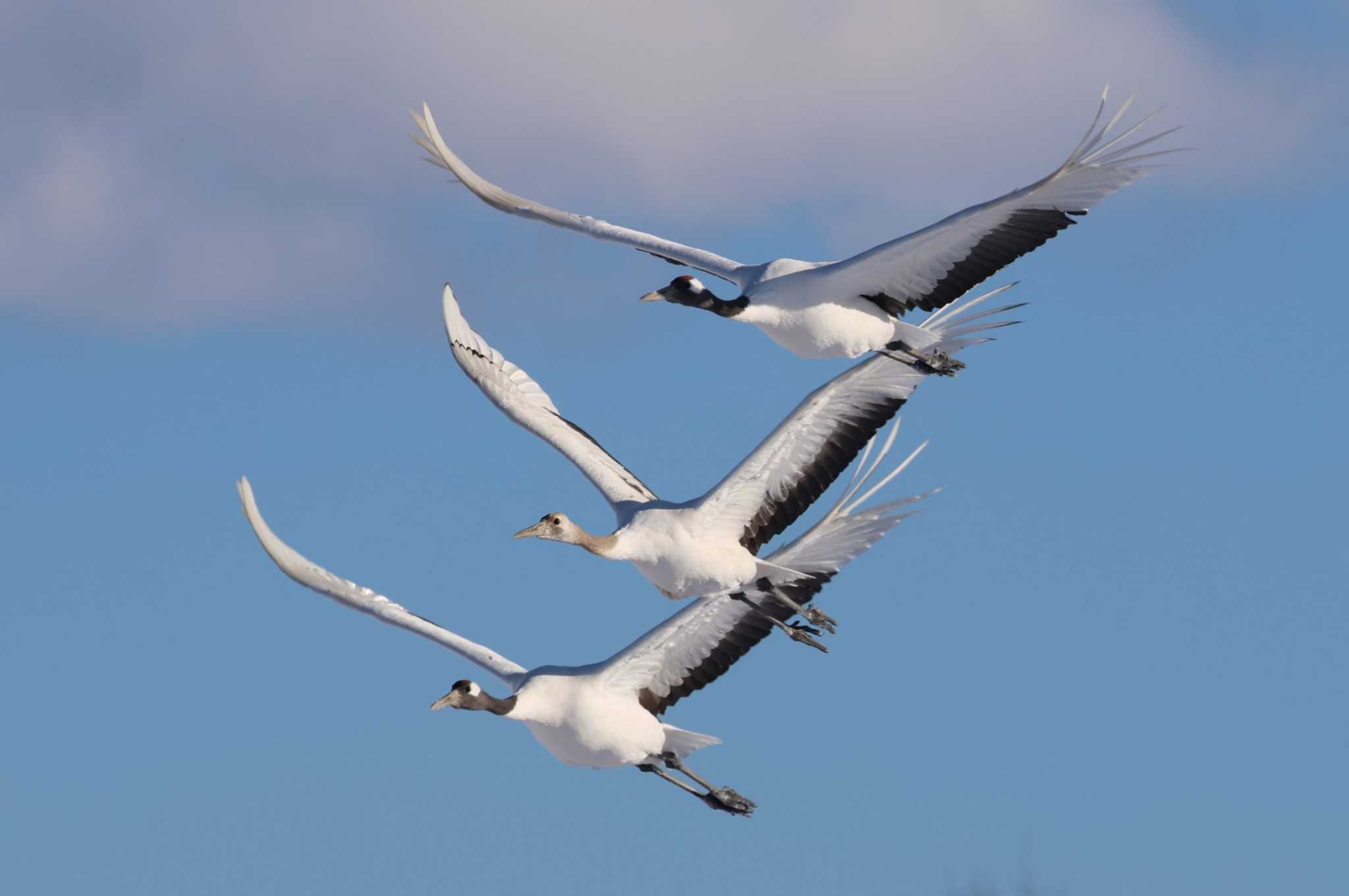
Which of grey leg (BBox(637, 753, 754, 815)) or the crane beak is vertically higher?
the crane beak

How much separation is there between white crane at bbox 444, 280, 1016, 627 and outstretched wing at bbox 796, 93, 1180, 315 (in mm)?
649

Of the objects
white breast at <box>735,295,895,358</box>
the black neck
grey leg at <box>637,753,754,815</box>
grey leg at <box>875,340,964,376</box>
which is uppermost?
the black neck

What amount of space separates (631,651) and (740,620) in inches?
79.4

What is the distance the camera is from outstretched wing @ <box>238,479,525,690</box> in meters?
31.9

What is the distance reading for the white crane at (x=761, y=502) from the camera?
103 ft

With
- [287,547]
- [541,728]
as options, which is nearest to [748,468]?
[541,728]

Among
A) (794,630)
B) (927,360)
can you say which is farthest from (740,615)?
(927,360)

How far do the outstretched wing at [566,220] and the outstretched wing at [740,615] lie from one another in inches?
129

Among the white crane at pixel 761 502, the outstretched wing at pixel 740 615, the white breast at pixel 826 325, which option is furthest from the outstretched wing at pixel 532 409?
the white breast at pixel 826 325

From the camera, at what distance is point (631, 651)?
31.3 metres

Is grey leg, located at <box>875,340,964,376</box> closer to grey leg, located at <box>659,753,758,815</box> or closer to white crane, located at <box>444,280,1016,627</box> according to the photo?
white crane, located at <box>444,280,1016,627</box>

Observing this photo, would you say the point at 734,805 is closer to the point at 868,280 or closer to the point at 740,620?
the point at 740,620

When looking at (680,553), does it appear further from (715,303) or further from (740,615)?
(715,303)

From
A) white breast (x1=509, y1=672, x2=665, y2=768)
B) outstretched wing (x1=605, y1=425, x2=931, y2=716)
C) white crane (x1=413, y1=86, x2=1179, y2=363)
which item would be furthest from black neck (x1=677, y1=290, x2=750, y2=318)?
white breast (x1=509, y1=672, x2=665, y2=768)
